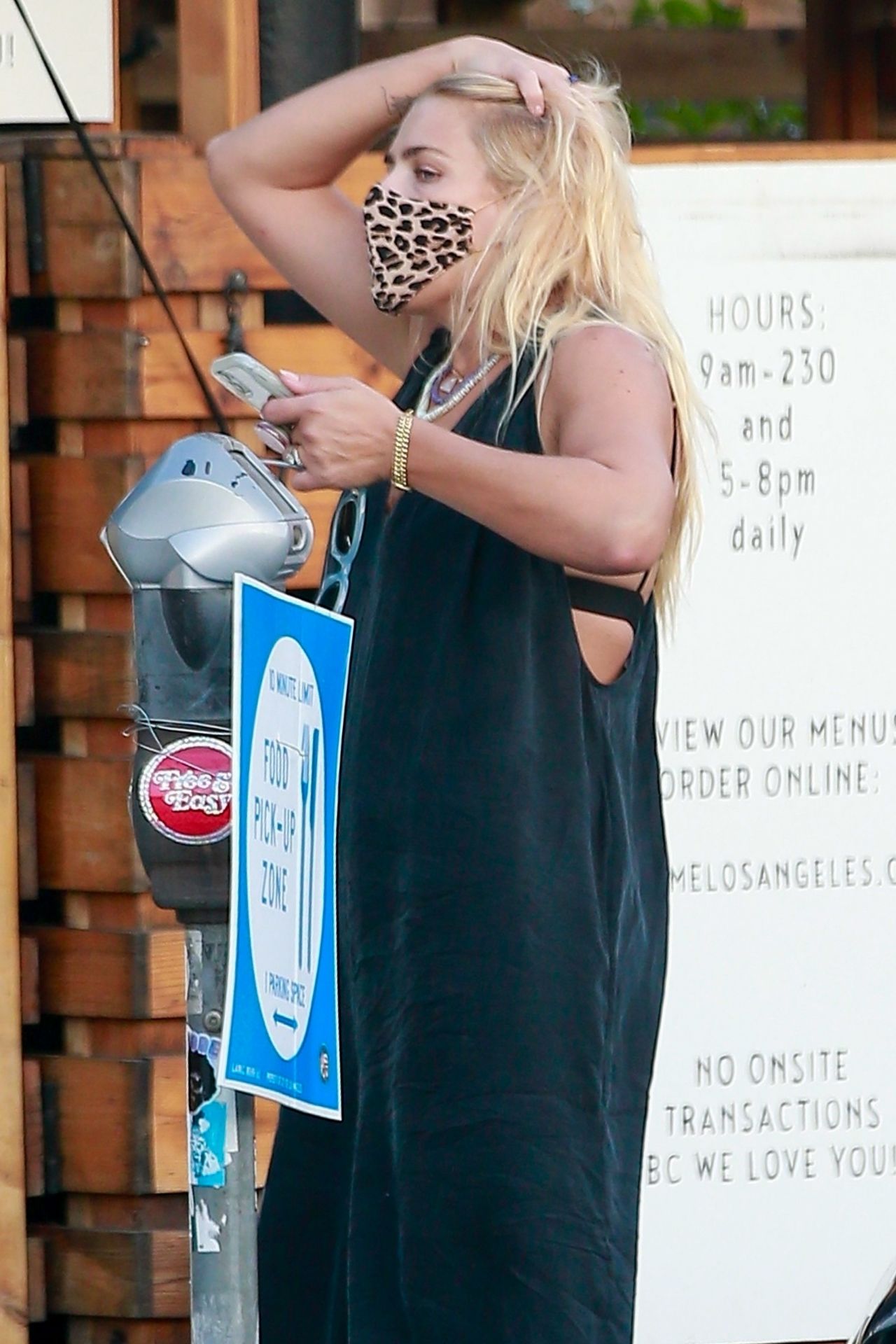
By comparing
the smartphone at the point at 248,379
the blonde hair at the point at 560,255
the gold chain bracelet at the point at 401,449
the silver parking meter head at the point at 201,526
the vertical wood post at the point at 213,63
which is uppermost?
the vertical wood post at the point at 213,63

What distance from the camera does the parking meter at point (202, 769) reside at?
1853mm

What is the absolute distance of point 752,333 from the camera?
12.5 ft

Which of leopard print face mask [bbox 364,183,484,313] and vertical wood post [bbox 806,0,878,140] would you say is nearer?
leopard print face mask [bbox 364,183,484,313]

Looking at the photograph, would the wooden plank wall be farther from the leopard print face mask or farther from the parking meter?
the parking meter

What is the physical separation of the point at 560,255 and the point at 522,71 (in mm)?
246

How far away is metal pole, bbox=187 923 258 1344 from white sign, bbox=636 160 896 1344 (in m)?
2.01

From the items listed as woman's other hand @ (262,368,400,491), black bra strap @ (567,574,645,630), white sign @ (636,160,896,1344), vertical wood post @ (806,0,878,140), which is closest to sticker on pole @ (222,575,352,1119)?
woman's other hand @ (262,368,400,491)

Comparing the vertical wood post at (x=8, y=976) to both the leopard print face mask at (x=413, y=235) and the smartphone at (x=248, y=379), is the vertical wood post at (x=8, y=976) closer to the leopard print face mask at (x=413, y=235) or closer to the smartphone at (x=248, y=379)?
the leopard print face mask at (x=413, y=235)

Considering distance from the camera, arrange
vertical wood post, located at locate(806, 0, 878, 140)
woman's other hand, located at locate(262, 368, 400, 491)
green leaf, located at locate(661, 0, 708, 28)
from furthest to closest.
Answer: green leaf, located at locate(661, 0, 708, 28) < vertical wood post, located at locate(806, 0, 878, 140) < woman's other hand, located at locate(262, 368, 400, 491)

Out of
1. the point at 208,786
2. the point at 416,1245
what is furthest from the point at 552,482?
the point at 416,1245

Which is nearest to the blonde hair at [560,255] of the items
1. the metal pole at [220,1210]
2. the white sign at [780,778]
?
the metal pole at [220,1210]

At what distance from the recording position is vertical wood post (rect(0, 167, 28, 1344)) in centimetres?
378

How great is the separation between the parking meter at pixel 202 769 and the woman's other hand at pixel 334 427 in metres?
0.16

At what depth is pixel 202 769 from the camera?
1854mm
